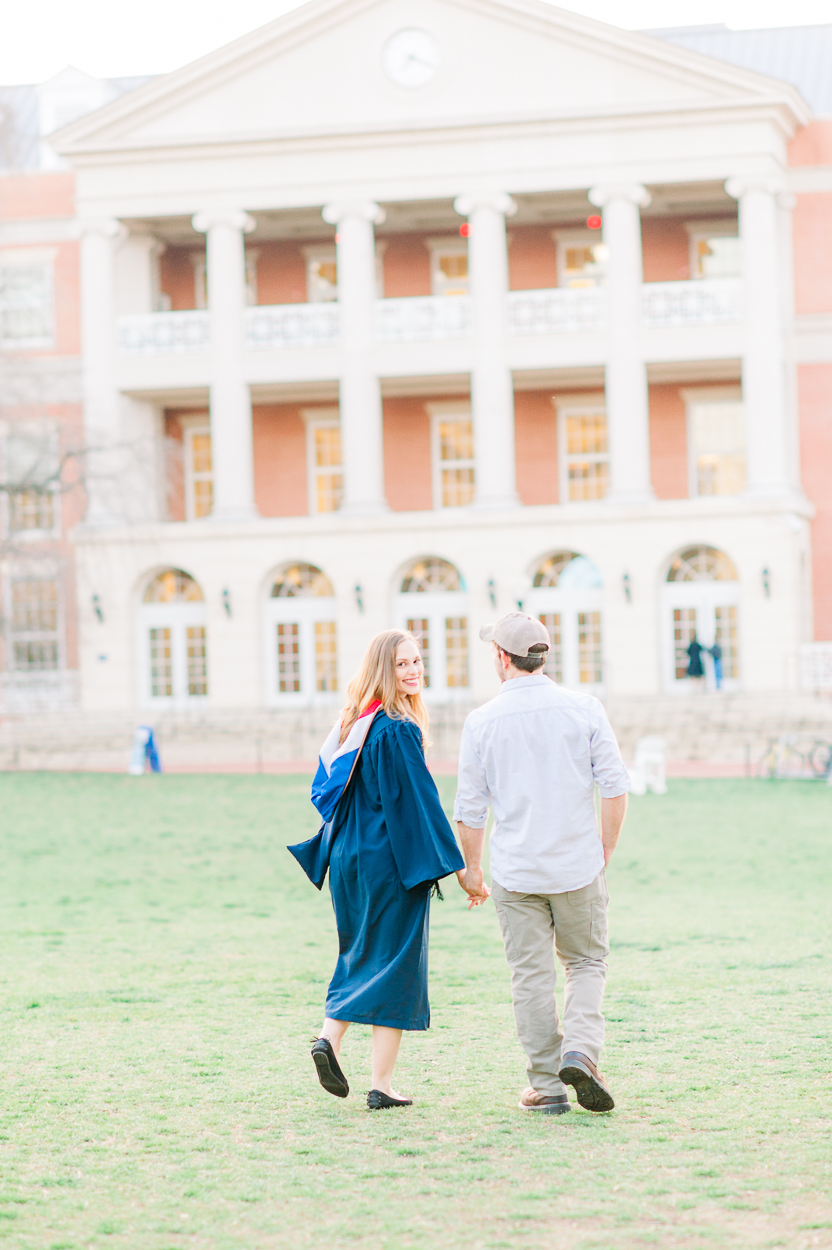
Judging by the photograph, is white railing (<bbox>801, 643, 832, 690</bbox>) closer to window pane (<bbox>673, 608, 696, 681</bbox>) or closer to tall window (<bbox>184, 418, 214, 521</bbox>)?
window pane (<bbox>673, 608, 696, 681</bbox>)

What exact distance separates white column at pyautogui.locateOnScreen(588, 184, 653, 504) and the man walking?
29.6 m

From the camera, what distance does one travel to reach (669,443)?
38094 mm

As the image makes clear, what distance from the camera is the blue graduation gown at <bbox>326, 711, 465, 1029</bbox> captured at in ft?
18.7

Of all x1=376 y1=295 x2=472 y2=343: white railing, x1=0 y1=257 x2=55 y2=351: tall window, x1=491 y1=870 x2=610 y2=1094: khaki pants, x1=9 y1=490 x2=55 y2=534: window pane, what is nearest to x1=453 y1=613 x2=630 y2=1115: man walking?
x1=491 y1=870 x2=610 y2=1094: khaki pants

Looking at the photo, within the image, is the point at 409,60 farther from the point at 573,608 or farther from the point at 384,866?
the point at 384,866

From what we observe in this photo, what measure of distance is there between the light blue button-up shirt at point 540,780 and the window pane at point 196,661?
1253 inches

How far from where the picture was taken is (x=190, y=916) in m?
11.5

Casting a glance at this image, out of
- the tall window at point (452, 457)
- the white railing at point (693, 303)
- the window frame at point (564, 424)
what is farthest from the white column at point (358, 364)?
the white railing at point (693, 303)

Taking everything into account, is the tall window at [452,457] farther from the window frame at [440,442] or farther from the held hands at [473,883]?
the held hands at [473,883]

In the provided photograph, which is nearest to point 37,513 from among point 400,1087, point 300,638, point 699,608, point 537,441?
point 300,638

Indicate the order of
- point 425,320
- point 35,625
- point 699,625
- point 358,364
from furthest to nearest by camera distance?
point 35,625 → point 425,320 → point 358,364 → point 699,625

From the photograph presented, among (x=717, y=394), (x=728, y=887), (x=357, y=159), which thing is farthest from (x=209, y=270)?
(x=728, y=887)

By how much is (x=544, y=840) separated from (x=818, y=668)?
28890 mm

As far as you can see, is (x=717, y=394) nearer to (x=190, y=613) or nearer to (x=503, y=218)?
(x=503, y=218)
